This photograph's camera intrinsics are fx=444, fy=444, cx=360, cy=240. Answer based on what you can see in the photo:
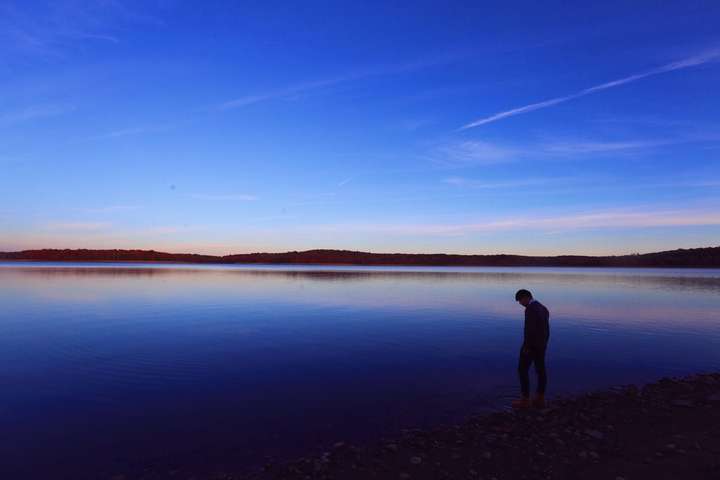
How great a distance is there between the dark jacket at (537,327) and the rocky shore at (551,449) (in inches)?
60.7

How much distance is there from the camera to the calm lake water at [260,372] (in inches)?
354

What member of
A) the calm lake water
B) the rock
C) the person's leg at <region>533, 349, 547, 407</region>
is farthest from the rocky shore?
the calm lake water

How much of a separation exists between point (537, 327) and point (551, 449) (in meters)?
3.33

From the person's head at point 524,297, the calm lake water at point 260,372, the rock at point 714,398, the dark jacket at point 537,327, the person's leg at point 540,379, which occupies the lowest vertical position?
the calm lake water at point 260,372

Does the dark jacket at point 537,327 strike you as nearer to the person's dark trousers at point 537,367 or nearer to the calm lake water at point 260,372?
the person's dark trousers at point 537,367

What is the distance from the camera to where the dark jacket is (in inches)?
432

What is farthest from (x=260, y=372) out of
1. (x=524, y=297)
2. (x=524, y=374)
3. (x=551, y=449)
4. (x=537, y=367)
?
(x=551, y=449)

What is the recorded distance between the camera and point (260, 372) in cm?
1431

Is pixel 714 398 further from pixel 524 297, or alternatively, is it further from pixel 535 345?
pixel 524 297

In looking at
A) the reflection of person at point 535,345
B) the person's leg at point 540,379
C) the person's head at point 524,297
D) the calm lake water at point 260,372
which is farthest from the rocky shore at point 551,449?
the person's head at point 524,297

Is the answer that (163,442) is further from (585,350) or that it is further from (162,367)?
(585,350)

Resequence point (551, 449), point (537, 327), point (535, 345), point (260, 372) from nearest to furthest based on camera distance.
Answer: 1. point (551, 449)
2. point (537, 327)
3. point (535, 345)
4. point (260, 372)

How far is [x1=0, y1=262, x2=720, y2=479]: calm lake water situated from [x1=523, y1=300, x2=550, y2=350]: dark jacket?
1.82 m

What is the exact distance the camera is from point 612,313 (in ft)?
98.6
